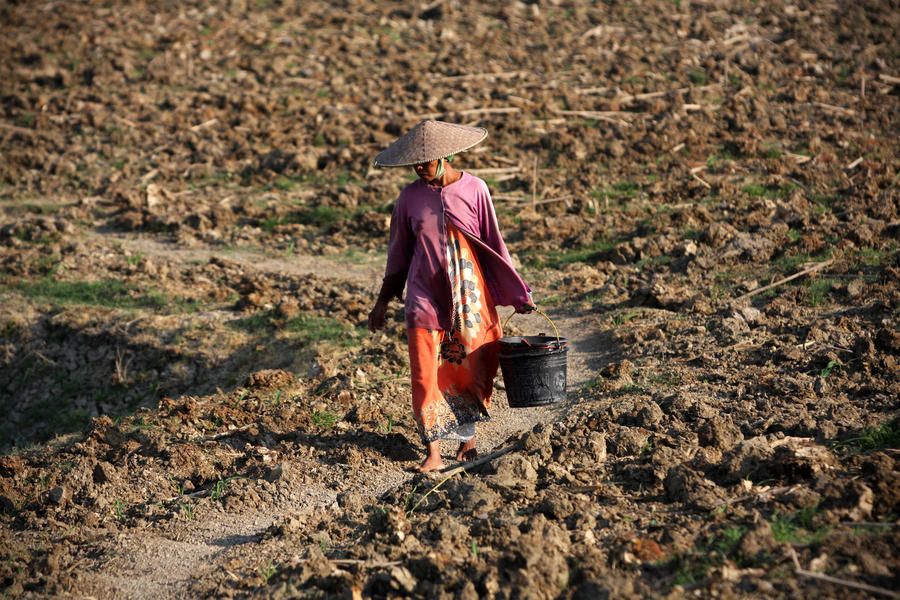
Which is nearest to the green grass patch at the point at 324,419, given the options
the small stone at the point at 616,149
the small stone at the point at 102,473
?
the small stone at the point at 102,473

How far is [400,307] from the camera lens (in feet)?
27.8

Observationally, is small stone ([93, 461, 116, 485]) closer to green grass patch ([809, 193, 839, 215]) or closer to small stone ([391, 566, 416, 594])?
small stone ([391, 566, 416, 594])

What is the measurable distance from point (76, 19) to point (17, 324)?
9.28m

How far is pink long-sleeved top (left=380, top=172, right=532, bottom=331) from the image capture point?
213 inches

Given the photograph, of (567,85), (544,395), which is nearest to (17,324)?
(544,395)

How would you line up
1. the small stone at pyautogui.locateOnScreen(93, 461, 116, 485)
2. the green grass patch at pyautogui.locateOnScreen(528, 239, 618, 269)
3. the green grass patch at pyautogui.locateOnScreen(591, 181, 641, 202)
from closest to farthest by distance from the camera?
the small stone at pyautogui.locateOnScreen(93, 461, 116, 485) < the green grass patch at pyautogui.locateOnScreen(528, 239, 618, 269) < the green grass patch at pyautogui.locateOnScreen(591, 181, 641, 202)

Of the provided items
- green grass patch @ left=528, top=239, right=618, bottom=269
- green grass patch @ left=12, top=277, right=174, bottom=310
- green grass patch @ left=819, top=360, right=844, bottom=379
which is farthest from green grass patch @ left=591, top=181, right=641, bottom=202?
green grass patch @ left=819, top=360, right=844, bottom=379

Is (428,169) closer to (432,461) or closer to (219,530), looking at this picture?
(432,461)

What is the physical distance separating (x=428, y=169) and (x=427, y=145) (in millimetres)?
127

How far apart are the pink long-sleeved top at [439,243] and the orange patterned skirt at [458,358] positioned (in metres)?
0.05

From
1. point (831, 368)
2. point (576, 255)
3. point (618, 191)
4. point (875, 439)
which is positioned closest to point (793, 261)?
point (576, 255)

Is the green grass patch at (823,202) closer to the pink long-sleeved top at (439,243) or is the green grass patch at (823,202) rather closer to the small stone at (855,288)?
the small stone at (855,288)

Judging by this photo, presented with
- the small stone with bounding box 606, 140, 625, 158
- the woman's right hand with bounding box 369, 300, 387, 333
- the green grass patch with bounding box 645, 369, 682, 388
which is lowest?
the green grass patch with bounding box 645, 369, 682, 388

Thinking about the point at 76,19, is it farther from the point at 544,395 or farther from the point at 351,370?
the point at 544,395
